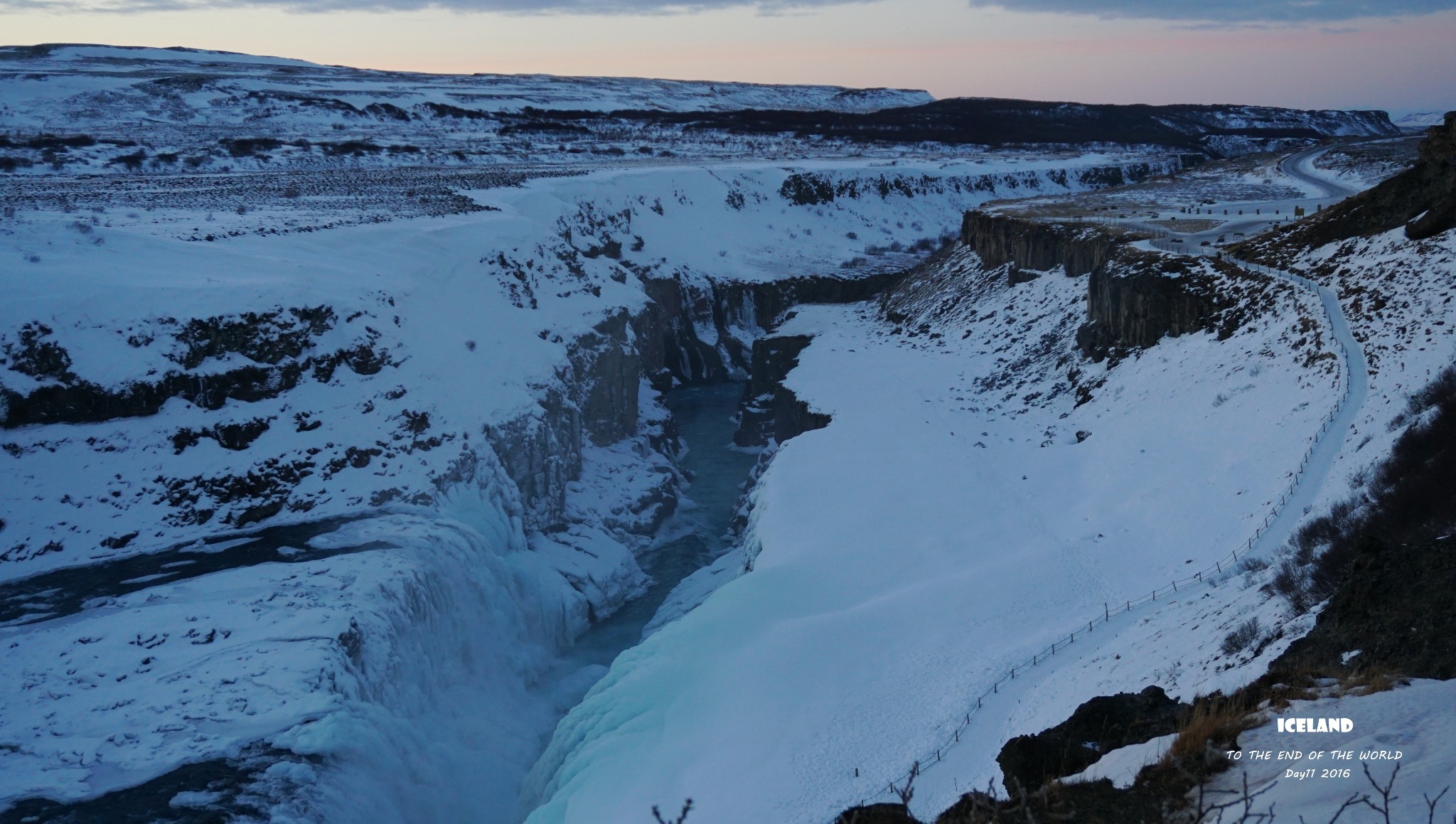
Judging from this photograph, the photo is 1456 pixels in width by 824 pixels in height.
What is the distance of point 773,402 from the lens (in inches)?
1753

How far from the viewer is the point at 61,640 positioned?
18984 millimetres

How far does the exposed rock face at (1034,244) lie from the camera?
42.7m

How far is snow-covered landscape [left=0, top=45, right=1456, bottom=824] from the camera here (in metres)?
16.7

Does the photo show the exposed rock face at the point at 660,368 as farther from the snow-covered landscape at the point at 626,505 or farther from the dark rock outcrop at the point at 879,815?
the dark rock outcrop at the point at 879,815

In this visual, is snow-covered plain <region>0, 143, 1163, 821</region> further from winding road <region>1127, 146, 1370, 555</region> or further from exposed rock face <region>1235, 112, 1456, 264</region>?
exposed rock face <region>1235, 112, 1456, 264</region>

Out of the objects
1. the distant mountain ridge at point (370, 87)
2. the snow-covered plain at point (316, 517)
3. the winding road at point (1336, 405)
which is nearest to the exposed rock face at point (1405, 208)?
the winding road at point (1336, 405)

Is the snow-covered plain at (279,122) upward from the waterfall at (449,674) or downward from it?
upward

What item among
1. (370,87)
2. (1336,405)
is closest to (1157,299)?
(1336,405)

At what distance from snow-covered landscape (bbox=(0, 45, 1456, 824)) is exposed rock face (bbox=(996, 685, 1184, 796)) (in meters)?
0.27

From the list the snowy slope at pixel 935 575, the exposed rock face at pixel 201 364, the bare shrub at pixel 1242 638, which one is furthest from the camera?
the exposed rock face at pixel 201 364

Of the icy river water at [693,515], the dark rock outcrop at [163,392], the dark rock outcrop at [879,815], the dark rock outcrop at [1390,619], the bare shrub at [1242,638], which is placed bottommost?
the icy river water at [693,515]

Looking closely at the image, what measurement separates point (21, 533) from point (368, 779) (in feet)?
36.3

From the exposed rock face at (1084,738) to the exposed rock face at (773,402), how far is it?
2681 centimetres

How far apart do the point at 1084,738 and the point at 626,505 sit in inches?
1029
